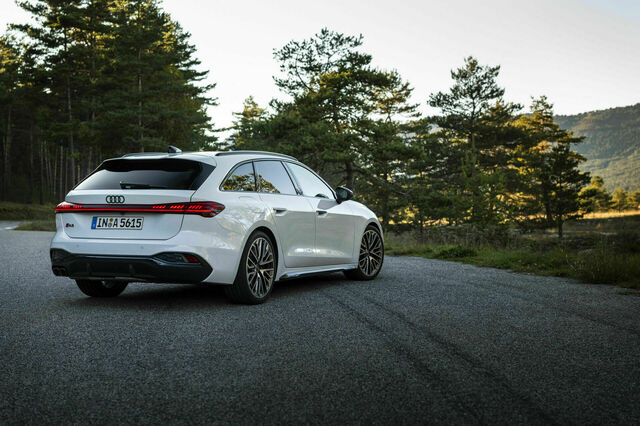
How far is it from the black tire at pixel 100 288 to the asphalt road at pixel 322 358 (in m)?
0.16

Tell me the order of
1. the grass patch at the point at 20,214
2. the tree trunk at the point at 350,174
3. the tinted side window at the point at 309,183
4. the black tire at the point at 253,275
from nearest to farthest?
1. the black tire at the point at 253,275
2. the tinted side window at the point at 309,183
3. the tree trunk at the point at 350,174
4. the grass patch at the point at 20,214

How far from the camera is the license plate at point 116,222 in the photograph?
5.84 meters

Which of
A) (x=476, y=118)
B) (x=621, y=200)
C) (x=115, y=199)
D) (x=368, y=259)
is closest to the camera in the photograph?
(x=115, y=199)

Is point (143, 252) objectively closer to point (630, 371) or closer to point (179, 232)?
point (179, 232)

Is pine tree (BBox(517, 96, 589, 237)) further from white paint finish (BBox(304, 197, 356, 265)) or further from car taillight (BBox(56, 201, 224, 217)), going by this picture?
car taillight (BBox(56, 201, 224, 217))

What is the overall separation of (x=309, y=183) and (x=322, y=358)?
4115mm

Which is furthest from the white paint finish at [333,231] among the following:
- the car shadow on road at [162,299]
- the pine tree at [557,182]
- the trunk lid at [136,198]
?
the pine tree at [557,182]

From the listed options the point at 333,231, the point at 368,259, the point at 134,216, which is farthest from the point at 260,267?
the point at 368,259

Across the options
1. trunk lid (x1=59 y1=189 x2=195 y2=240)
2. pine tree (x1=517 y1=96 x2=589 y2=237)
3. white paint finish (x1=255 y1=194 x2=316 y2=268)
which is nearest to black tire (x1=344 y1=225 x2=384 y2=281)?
white paint finish (x1=255 y1=194 x2=316 y2=268)

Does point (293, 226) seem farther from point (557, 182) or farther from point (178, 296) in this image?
point (557, 182)

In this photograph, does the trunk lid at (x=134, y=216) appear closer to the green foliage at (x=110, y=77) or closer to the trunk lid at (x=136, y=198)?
the trunk lid at (x=136, y=198)

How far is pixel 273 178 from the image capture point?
7.18 meters

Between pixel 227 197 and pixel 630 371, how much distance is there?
13.0 feet

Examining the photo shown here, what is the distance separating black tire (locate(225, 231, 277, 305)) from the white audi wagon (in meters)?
0.01
